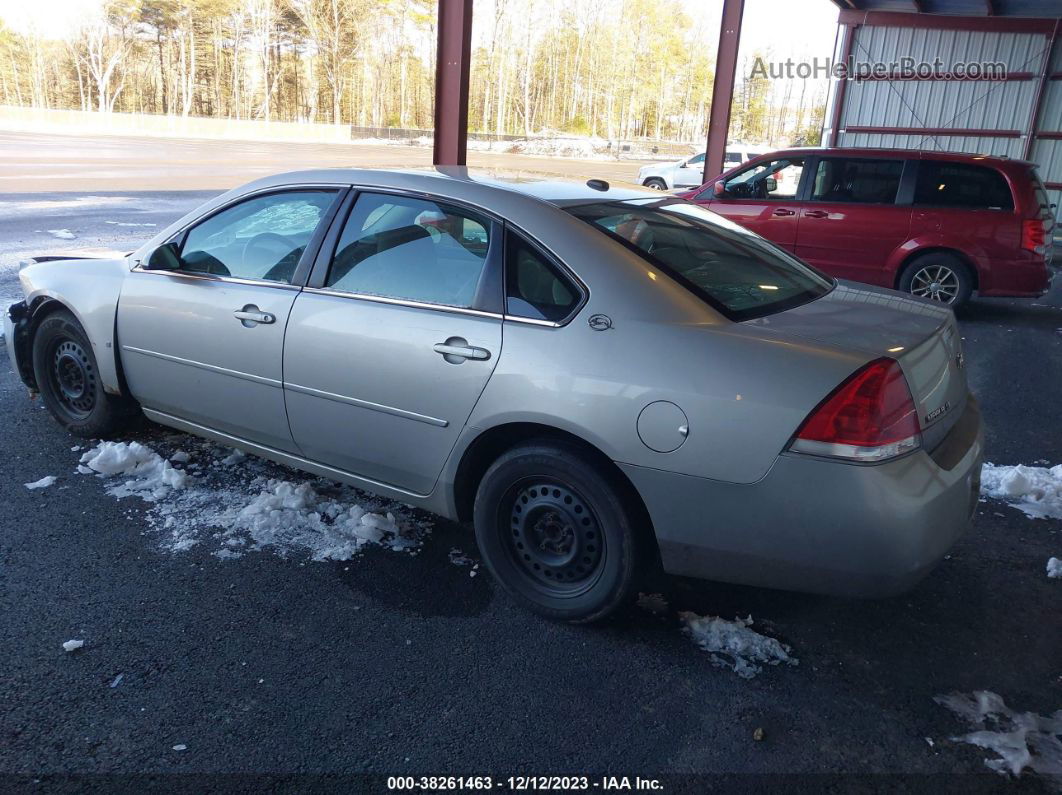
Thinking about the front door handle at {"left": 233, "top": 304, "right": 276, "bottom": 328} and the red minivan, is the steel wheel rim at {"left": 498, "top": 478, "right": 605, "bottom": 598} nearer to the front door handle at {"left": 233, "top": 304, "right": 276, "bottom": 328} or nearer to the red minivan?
the front door handle at {"left": 233, "top": 304, "right": 276, "bottom": 328}

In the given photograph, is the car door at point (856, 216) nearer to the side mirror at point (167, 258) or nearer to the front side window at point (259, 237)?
the front side window at point (259, 237)

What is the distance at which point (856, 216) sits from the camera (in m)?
8.82

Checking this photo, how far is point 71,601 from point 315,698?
110 centimetres

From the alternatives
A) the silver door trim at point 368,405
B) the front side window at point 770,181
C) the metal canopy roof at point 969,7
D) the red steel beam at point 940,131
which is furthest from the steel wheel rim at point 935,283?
the red steel beam at point 940,131

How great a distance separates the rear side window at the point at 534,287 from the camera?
270 cm

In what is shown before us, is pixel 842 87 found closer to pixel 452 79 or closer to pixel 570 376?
pixel 452 79

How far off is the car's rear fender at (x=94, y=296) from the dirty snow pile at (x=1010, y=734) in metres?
3.83

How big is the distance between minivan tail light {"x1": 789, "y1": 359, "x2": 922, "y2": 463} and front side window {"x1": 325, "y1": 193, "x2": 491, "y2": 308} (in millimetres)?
1248

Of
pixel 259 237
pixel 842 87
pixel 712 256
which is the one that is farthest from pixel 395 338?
pixel 842 87

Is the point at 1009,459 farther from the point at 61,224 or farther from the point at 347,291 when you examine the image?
the point at 61,224

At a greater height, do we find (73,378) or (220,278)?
(220,278)

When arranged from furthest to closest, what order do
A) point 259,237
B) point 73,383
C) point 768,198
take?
point 768,198 < point 73,383 < point 259,237

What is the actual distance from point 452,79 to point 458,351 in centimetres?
630

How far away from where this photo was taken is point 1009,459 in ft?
15.0
